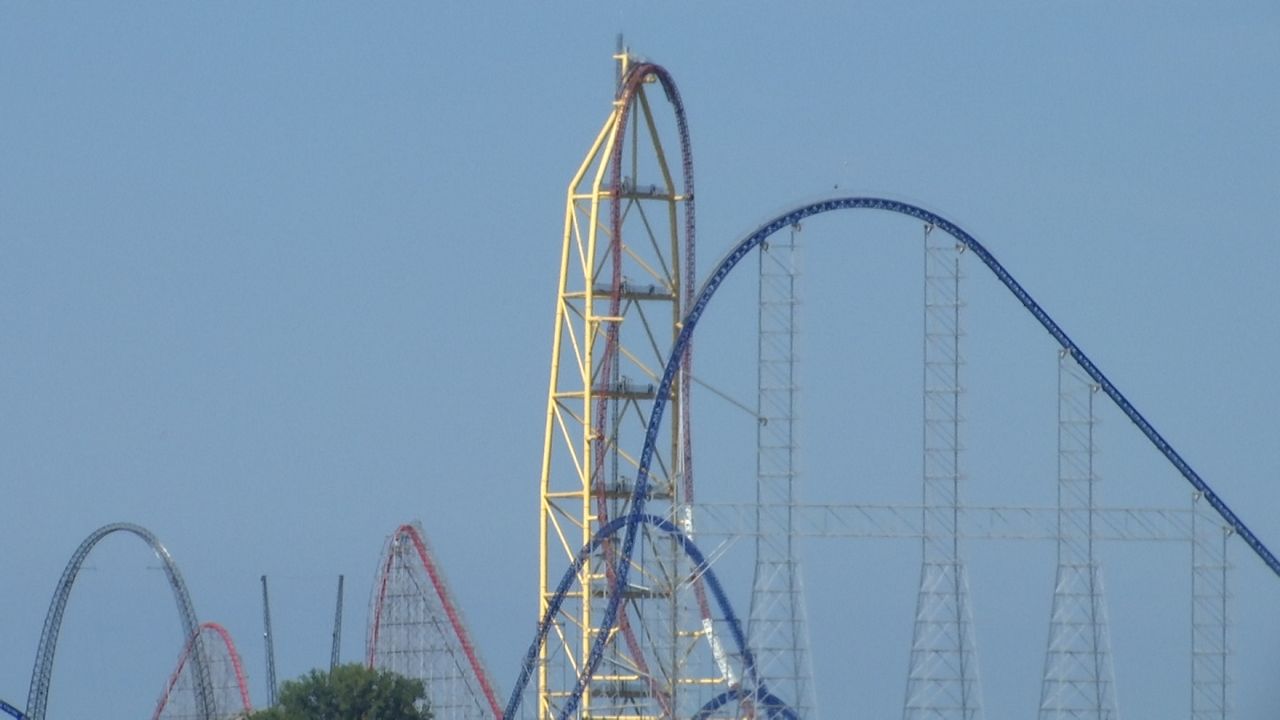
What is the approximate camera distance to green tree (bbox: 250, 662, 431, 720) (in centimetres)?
6081

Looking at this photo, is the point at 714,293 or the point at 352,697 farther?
the point at 352,697

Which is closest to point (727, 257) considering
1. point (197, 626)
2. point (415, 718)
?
point (415, 718)

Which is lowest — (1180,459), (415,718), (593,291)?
(415,718)

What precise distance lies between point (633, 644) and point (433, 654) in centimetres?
1024

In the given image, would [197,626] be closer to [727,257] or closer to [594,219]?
[594,219]

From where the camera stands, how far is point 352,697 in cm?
6103

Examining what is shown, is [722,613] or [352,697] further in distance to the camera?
[352,697]

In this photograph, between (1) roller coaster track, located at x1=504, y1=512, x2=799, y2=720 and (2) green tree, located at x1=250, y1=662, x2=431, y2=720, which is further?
(2) green tree, located at x1=250, y1=662, x2=431, y2=720

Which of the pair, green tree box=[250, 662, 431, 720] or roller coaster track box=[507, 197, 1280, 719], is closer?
roller coaster track box=[507, 197, 1280, 719]

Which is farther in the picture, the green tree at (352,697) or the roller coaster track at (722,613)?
the green tree at (352,697)

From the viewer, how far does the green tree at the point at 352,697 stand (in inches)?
2394

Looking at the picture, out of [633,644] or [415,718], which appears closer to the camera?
[633,644]

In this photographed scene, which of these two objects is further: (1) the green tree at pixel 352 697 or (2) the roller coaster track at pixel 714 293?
(1) the green tree at pixel 352 697

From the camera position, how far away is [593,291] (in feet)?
178
